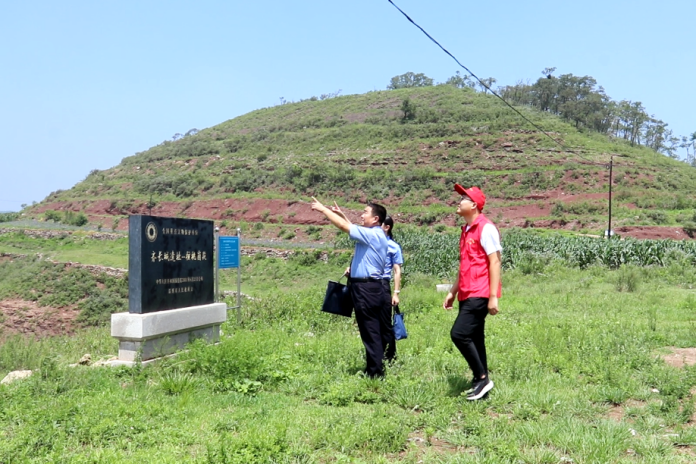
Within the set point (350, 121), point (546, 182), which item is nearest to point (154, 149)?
point (350, 121)

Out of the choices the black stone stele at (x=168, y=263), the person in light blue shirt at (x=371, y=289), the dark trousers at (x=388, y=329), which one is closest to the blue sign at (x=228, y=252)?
the black stone stele at (x=168, y=263)

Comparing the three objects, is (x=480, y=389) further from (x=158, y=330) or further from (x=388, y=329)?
(x=158, y=330)

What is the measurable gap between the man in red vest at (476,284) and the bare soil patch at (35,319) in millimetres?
18515

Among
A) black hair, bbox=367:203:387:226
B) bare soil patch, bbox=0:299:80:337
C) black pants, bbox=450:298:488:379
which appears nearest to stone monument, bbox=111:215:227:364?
black hair, bbox=367:203:387:226

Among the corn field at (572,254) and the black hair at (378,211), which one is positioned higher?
the black hair at (378,211)

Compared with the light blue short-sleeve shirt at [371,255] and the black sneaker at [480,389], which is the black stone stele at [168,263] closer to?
the light blue short-sleeve shirt at [371,255]

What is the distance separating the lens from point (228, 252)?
10.9 meters

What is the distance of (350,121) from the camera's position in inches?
3174

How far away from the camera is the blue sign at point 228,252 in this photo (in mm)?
10727

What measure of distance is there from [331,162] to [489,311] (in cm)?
5591

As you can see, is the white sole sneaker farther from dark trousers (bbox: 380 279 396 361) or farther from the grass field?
dark trousers (bbox: 380 279 396 361)

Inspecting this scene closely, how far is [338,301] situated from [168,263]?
265 centimetres

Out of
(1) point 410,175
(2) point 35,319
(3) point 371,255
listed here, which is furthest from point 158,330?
(1) point 410,175

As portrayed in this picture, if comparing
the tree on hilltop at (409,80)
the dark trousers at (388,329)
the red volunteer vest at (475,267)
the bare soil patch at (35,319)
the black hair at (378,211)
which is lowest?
the bare soil patch at (35,319)
